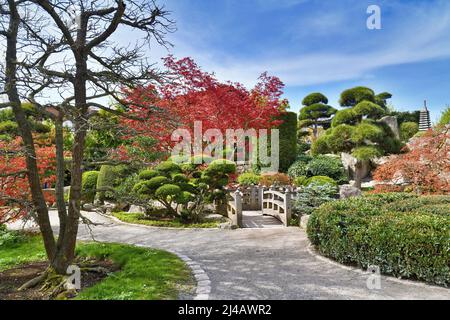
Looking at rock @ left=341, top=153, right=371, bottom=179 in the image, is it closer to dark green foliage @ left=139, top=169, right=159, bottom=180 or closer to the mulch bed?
dark green foliage @ left=139, top=169, right=159, bottom=180

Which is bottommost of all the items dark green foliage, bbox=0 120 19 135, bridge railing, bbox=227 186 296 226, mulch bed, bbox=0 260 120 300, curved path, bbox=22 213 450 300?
mulch bed, bbox=0 260 120 300

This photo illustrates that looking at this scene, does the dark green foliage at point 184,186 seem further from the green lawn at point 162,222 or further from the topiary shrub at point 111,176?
the topiary shrub at point 111,176

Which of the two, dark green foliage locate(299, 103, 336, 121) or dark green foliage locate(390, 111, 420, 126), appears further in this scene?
dark green foliage locate(299, 103, 336, 121)

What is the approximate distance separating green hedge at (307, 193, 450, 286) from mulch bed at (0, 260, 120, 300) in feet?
A: 10.7

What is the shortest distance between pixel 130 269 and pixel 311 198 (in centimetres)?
477

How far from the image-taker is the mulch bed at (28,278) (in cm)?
394

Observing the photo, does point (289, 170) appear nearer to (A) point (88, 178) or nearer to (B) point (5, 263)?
(A) point (88, 178)

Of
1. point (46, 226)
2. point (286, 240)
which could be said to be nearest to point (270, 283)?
point (286, 240)

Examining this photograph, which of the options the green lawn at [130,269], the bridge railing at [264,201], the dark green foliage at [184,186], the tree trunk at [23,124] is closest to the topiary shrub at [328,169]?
the bridge railing at [264,201]

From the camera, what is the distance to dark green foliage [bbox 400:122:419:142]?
63.6 feet

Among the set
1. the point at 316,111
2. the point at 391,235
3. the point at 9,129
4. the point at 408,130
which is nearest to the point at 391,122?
the point at 408,130

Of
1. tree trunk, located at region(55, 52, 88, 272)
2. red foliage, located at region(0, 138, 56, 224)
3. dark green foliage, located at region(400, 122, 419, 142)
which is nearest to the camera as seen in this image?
red foliage, located at region(0, 138, 56, 224)

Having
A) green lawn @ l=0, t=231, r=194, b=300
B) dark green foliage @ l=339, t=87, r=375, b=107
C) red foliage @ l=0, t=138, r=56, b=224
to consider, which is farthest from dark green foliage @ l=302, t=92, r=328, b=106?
green lawn @ l=0, t=231, r=194, b=300
